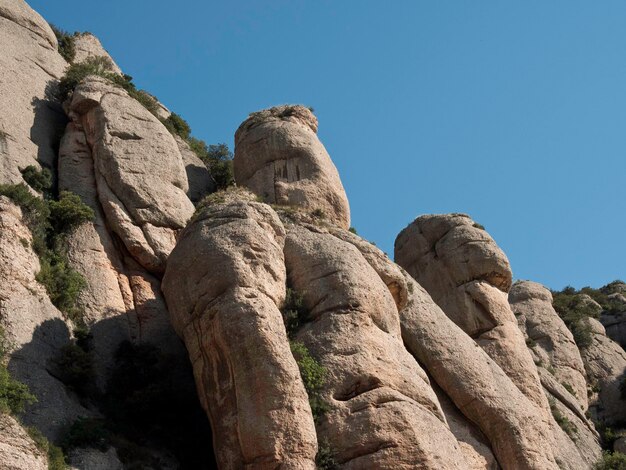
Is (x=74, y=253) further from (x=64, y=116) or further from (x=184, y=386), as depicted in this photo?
(x=64, y=116)

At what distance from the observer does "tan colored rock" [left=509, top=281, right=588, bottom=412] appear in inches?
1694

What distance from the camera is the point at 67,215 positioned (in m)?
29.7

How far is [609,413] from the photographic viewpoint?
4341cm

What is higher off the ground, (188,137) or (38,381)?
(188,137)

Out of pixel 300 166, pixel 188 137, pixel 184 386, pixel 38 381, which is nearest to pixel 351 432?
pixel 184 386

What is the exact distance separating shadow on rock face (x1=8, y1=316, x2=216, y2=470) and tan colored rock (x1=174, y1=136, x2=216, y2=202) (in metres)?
→ 11.2

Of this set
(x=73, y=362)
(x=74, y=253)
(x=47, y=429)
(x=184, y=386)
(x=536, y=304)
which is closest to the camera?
(x=47, y=429)

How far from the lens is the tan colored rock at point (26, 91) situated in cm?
3259

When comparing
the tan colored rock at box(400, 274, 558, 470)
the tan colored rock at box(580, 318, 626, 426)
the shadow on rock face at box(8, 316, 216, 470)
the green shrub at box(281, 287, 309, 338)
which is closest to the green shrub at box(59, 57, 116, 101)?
the shadow on rock face at box(8, 316, 216, 470)

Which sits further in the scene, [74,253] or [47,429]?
[74,253]

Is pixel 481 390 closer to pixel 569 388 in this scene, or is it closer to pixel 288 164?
pixel 288 164

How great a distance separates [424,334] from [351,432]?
7929mm

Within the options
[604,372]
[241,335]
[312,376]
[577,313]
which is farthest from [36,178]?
[577,313]

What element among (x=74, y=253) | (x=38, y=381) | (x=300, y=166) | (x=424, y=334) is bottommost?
(x=38, y=381)
